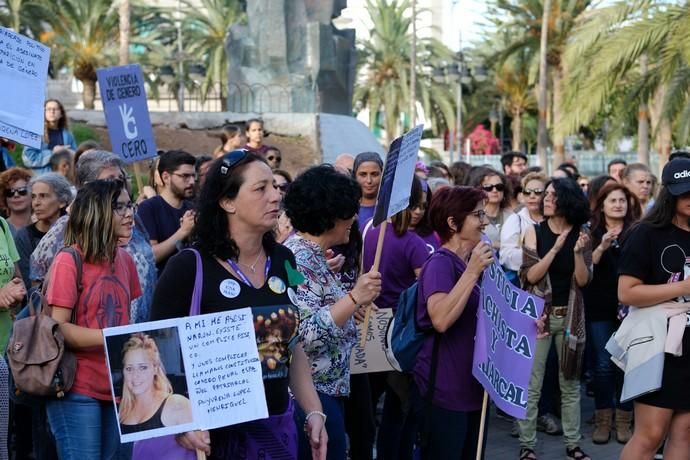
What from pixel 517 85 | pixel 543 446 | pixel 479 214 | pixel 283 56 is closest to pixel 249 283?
pixel 479 214

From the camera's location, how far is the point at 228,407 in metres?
3.79

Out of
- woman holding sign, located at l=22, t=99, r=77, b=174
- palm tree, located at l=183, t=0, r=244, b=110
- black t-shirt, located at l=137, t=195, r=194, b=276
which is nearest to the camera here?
black t-shirt, located at l=137, t=195, r=194, b=276

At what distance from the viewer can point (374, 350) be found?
6398 millimetres

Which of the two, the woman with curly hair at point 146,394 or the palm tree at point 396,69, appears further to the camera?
the palm tree at point 396,69

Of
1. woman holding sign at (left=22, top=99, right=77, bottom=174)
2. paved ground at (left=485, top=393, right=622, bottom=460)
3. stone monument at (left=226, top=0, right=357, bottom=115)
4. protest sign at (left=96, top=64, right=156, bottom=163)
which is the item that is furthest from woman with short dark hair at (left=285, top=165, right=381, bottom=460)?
stone monument at (left=226, top=0, right=357, bottom=115)

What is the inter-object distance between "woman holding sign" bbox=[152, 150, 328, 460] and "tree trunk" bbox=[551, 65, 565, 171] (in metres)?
17.4

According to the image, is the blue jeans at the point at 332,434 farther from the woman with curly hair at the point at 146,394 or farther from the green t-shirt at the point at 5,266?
the green t-shirt at the point at 5,266

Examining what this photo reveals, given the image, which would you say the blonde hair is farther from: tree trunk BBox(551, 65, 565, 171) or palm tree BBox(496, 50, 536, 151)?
palm tree BBox(496, 50, 536, 151)

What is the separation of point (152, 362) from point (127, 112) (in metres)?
5.86

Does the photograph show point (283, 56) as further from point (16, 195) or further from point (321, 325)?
point (321, 325)

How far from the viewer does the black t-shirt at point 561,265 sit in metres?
8.23

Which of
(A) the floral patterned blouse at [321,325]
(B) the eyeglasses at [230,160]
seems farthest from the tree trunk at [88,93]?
(B) the eyeglasses at [230,160]

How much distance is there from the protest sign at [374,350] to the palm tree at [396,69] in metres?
36.6

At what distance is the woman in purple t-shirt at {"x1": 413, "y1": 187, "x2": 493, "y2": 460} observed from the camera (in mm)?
5242
